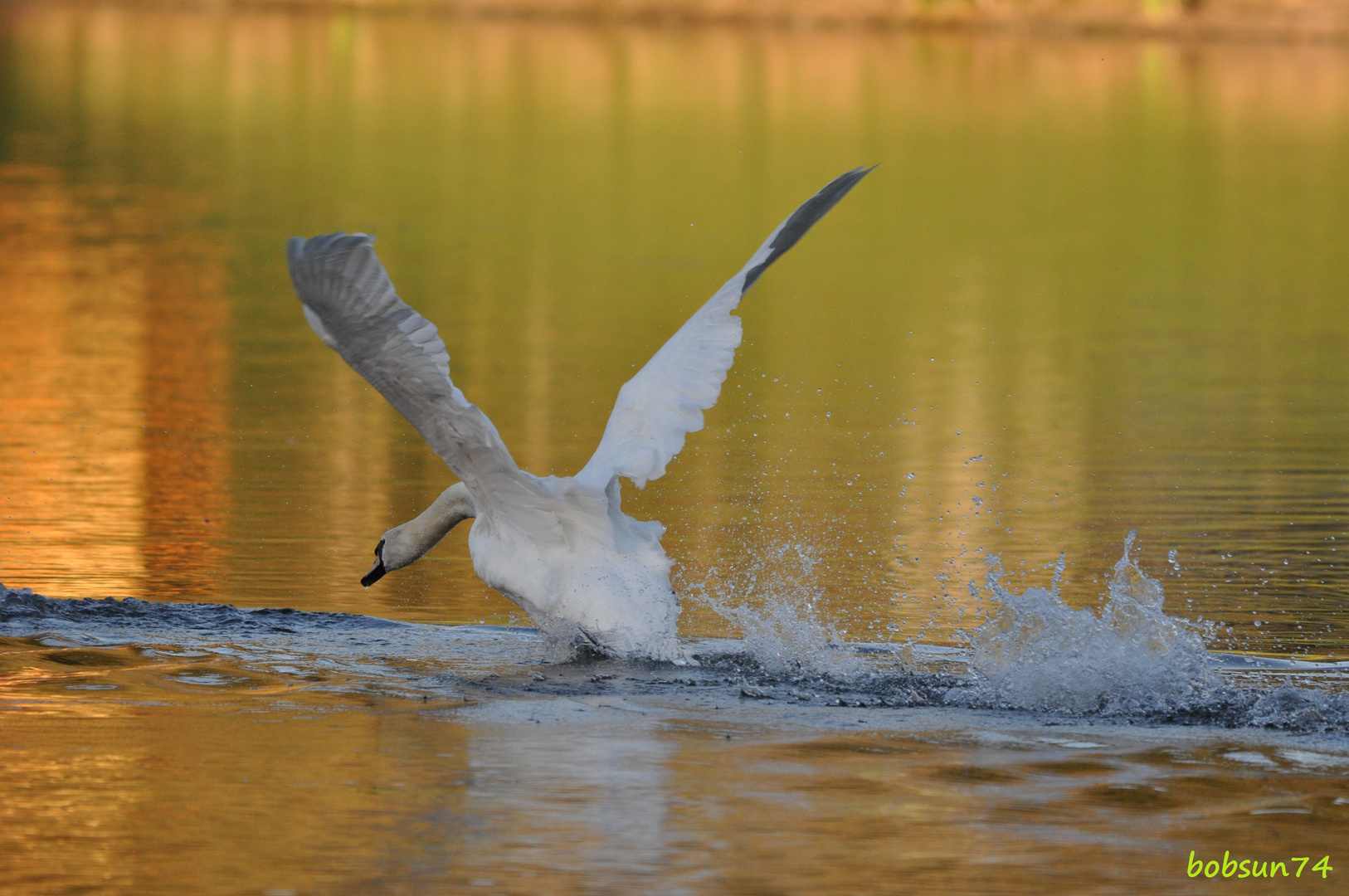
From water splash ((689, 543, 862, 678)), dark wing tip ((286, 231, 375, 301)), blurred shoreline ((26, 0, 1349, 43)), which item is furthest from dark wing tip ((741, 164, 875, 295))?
blurred shoreline ((26, 0, 1349, 43))

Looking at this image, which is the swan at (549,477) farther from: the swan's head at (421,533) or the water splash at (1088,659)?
the water splash at (1088,659)

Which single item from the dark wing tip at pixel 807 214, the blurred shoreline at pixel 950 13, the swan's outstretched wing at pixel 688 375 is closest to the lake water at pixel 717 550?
the swan's outstretched wing at pixel 688 375

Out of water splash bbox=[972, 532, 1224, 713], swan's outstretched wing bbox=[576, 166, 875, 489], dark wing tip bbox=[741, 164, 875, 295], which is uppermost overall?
dark wing tip bbox=[741, 164, 875, 295]

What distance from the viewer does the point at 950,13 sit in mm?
70875

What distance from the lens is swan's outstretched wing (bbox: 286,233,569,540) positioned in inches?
332

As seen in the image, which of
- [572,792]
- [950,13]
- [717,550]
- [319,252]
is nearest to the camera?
[572,792]

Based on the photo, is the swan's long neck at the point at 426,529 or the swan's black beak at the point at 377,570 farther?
the swan's black beak at the point at 377,570

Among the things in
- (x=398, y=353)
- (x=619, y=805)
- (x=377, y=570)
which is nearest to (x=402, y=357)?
(x=398, y=353)

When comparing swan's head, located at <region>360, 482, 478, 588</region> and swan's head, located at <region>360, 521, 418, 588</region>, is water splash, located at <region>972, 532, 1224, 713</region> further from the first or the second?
swan's head, located at <region>360, 521, 418, 588</region>

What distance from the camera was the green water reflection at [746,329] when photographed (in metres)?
12.1

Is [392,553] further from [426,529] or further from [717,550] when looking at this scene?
[717,550]

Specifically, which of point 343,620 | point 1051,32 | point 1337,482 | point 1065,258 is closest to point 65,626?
point 343,620

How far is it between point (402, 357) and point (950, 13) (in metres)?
64.2

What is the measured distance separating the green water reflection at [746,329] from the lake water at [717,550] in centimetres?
7
